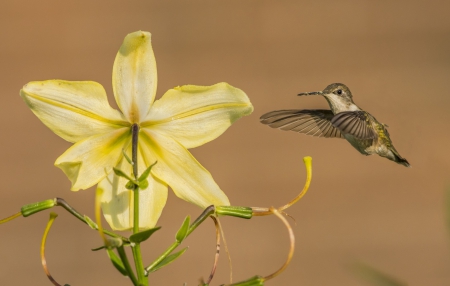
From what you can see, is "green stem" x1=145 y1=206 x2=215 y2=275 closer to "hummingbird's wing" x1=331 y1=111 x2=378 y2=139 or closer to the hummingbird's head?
"hummingbird's wing" x1=331 y1=111 x2=378 y2=139

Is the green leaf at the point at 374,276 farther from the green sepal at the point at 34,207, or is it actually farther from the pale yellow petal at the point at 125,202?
the green sepal at the point at 34,207

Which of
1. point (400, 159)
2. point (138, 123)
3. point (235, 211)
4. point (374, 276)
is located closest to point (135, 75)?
point (138, 123)

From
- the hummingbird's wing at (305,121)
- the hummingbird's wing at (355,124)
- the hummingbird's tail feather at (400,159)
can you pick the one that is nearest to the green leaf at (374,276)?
the hummingbird's wing at (355,124)

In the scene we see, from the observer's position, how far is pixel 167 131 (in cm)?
136

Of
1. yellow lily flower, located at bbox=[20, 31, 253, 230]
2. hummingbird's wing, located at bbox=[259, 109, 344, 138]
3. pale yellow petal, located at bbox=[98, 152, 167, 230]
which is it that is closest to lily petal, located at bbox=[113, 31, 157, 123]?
yellow lily flower, located at bbox=[20, 31, 253, 230]

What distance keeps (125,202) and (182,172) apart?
0.14m

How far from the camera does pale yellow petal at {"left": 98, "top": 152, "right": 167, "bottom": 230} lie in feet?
4.42

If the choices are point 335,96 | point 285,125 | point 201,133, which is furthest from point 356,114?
point 201,133

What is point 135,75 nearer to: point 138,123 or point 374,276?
point 138,123

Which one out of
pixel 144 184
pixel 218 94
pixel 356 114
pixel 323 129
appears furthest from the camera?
pixel 323 129

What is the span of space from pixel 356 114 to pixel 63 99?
110 centimetres

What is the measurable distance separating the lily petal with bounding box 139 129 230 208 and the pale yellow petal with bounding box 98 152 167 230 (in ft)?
0.11

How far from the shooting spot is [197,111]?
4.32ft

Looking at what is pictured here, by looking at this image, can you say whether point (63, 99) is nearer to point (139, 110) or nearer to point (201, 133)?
point (139, 110)
